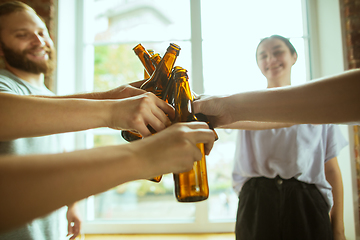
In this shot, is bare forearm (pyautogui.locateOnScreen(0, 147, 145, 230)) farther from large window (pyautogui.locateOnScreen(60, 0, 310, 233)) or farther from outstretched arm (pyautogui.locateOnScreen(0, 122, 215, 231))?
large window (pyautogui.locateOnScreen(60, 0, 310, 233))

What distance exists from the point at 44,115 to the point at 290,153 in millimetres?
1103

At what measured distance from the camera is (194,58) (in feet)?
6.48

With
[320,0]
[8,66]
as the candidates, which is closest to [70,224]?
[8,66]

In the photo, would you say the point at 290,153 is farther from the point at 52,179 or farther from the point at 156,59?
the point at 52,179

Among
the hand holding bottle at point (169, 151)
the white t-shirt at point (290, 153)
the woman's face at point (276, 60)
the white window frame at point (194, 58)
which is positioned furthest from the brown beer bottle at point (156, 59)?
the white window frame at point (194, 58)

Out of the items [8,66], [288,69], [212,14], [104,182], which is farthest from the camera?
[212,14]

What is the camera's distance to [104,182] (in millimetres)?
303

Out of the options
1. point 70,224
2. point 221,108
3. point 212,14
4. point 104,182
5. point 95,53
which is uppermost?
point 212,14

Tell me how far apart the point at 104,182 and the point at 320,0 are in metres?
2.25

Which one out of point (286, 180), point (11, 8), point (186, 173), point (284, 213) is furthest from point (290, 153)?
point (11, 8)

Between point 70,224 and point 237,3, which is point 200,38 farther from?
point 70,224

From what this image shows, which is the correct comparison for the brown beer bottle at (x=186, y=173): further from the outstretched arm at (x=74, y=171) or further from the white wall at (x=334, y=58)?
the white wall at (x=334, y=58)

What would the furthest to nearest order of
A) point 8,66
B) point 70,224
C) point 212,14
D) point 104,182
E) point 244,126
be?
point 212,14 < point 8,66 < point 70,224 < point 244,126 < point 104,182

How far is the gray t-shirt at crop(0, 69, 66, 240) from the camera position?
93 cm
